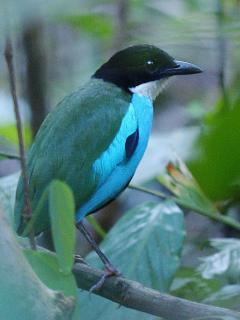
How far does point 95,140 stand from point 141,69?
1.99 feet

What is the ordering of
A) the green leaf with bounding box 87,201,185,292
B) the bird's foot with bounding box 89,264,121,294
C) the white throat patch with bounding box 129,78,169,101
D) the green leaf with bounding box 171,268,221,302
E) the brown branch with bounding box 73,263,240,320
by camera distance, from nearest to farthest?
the brown branch with bounding box 73,263,240,320, the bird's foot with bounding box 89,264,121,294, the green leaf with bounding box 87,201,185,292, the green leaf with bounding box 171,268,221,302, the white throat patch with bounding box 129,78,169,101

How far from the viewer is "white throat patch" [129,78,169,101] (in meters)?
3.90

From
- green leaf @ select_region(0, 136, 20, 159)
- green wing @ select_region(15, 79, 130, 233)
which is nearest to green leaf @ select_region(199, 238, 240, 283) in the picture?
green wing @ select_region(15, 79, 130, 233)

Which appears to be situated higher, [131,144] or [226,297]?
[131,144]

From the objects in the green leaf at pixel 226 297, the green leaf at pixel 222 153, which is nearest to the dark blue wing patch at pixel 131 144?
the green leaf at pixel 226 297

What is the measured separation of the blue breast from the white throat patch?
0.23 meters

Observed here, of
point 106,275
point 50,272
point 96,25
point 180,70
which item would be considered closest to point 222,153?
point 50,272

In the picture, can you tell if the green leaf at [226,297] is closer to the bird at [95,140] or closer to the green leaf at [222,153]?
the bird at [95,140]

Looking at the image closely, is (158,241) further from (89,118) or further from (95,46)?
(95,46)

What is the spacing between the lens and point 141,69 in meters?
3.97

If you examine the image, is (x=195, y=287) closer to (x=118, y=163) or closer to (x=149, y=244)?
(x=149, y=244)

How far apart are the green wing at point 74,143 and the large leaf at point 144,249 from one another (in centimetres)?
20

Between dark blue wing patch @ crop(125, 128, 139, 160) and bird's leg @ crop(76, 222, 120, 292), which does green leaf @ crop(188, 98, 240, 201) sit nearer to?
bird's leg @ crop(76, 222, 120, 292)

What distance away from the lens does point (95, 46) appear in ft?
19.5
